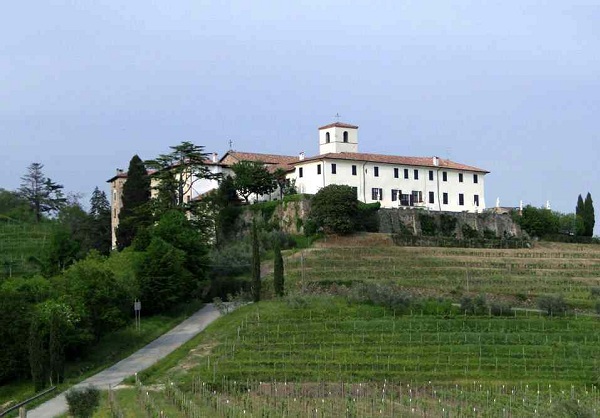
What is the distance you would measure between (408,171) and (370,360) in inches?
1515

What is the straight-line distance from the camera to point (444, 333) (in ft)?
157

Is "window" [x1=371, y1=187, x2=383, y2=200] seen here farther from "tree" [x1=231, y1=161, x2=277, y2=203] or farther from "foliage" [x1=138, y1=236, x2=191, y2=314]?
"foliage" [x1=138, y1=236, x2=191, y2=314]

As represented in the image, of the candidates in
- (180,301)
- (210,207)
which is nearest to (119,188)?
(210,207)

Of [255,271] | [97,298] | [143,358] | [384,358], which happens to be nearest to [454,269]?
[255,271]

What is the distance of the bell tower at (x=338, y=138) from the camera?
265ft

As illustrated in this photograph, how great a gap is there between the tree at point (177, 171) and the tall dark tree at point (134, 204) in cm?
180

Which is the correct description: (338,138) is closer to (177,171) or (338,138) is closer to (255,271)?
(177,171)

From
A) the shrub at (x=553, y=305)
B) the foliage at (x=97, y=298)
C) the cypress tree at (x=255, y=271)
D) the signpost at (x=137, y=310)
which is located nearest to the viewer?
the foliage at (x=97, y=298)

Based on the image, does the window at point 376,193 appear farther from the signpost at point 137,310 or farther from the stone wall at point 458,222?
the signpost at point 137,310

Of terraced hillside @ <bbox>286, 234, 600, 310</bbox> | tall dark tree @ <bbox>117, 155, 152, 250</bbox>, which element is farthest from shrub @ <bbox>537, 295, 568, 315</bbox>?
tall dark tree @ <bbox>117, 155, 152, 250</bbox>

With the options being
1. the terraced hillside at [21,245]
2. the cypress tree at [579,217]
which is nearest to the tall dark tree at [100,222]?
the terraced hillside at [21,245]

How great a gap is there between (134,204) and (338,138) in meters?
17.3

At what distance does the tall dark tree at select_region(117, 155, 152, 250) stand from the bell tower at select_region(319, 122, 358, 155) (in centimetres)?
1463

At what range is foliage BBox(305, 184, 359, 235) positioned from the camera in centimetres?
7125
